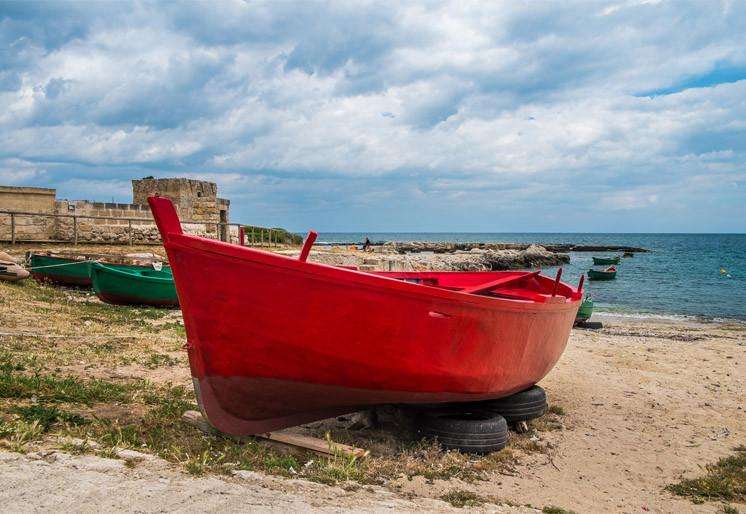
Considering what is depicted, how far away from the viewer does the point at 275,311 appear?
443 centimetres

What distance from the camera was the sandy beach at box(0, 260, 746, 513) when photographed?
3.59 m

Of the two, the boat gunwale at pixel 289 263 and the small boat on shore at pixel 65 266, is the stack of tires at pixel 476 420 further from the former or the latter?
the small boat on shore at pixel 65 266

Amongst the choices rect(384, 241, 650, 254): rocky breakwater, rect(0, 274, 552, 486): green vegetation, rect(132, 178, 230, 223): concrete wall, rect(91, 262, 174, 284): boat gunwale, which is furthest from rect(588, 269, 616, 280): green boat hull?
rect(0, 274, 552, 486): green vegetation

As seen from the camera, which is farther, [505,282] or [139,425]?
[505,282]

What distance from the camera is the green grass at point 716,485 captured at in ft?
15.6

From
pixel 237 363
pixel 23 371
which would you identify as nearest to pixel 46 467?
pixel 237 363

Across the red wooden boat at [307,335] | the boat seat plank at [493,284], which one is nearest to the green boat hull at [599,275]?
the boat seat plank at [493,284]

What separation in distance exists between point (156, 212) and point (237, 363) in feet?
4.32

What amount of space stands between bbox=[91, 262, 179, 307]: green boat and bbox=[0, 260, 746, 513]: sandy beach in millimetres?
2216

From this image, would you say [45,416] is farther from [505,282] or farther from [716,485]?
[716,485]

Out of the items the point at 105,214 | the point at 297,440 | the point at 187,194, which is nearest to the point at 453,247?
the point at 187,194

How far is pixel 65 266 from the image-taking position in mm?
15867

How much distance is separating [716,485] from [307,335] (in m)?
3.64

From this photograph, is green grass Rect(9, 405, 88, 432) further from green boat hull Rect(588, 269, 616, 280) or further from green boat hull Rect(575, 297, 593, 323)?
green boat hull Rect(588, 269, 616, 280)
